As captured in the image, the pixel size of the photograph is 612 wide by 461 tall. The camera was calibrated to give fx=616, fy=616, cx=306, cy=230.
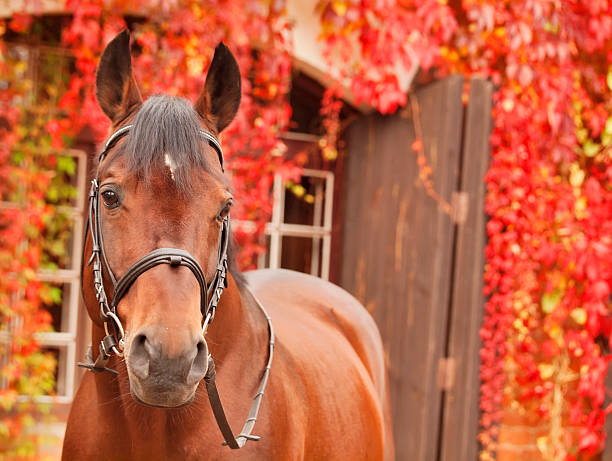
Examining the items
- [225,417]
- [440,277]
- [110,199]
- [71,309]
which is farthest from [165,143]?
[71,309]

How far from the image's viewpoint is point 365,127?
4.39 m

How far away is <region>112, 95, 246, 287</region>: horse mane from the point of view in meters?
1.38

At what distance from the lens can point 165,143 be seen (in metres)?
1.41

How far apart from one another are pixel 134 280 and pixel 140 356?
0.18 m

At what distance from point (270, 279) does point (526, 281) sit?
1.74 meters

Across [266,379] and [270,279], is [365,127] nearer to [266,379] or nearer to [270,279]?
[270,279]

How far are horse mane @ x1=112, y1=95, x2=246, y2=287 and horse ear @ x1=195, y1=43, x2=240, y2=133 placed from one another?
0.67 ft

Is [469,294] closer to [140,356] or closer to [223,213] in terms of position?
[223,213]

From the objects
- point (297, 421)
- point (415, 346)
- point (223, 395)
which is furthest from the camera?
point (415, 346)

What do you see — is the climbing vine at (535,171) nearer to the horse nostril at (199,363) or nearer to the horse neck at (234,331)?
the horse neck at (234,331)

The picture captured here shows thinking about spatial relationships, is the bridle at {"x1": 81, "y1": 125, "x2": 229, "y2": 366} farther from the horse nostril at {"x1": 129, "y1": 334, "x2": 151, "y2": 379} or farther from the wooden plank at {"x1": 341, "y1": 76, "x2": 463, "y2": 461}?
the wooden plank at {"x1": 341, "y1": 76, "x2": 463, "y2": 461}

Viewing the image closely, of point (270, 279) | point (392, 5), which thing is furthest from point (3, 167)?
point (392, 5)

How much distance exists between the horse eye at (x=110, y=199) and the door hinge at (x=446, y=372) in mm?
2631

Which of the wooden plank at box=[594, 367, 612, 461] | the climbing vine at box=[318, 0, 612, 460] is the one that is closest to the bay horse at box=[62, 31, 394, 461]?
the climbing vine at box=[318, 0, 612, 460]
